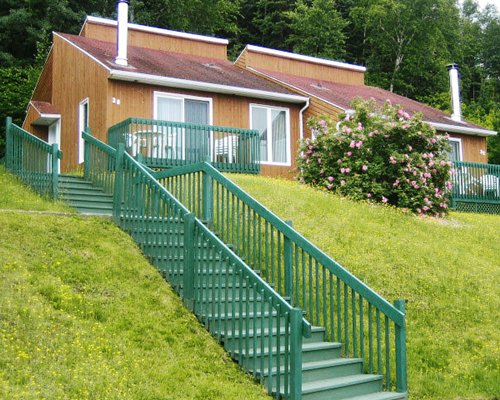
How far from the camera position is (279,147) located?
71.1 feet

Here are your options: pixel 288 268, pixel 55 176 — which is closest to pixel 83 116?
pixel 55 176

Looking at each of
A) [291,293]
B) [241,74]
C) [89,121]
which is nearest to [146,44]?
[241,74]

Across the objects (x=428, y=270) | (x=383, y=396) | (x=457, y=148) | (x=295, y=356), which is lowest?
(x=383, y=396)

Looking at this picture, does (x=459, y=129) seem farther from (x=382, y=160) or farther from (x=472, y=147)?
(x=382, y=160)

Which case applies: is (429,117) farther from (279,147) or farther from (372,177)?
(372,177)

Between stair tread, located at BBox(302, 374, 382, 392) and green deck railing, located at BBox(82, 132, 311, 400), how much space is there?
0.26 m

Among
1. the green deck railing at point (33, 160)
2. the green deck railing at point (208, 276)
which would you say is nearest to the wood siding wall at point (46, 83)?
the green deck railing at point (33, 160)

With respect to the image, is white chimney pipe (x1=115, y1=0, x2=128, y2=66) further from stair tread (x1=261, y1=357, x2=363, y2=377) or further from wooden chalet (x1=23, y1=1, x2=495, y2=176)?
stair tread (x1=261, y1=357, x2=363, y2=377)

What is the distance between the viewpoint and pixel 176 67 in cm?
2134

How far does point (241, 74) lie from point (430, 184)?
30.9 ft

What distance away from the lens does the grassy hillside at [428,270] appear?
869cm

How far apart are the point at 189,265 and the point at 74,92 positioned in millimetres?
14065

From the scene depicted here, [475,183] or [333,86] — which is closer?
[475,183]

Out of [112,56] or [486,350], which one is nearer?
[486,350]
